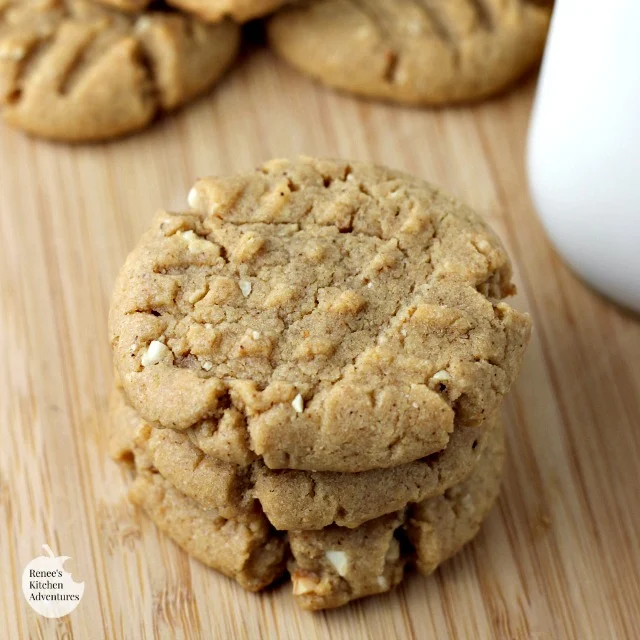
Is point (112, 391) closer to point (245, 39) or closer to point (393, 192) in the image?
point (393, 192)

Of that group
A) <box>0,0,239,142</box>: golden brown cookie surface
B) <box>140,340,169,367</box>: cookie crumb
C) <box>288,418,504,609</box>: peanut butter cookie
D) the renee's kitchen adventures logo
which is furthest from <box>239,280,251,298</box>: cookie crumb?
<box>0,0,239,142</box>: golden brown cookie surface

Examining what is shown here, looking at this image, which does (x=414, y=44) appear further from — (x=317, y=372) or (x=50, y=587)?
Result: (x=50, y=587)

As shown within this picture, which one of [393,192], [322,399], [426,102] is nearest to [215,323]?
[322,399]

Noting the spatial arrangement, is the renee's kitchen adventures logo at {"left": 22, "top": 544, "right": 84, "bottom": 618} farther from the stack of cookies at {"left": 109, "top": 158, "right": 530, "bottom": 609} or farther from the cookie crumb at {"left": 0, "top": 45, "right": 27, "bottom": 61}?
the cookie crumb at {"left": 0, "top": 45, "right": 27, "bottom": 61}

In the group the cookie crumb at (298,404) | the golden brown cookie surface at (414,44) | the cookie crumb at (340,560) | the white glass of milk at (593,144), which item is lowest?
the cookie crumb at (340,560)

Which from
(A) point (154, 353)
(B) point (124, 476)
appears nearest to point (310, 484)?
(A) point (154, 353)

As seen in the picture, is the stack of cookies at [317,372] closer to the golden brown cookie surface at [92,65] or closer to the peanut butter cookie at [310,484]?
the peanut butter cookie at [310,484]

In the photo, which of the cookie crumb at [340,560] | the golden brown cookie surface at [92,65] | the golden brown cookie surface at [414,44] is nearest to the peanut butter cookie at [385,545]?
the cookie crumb at [340,560]
